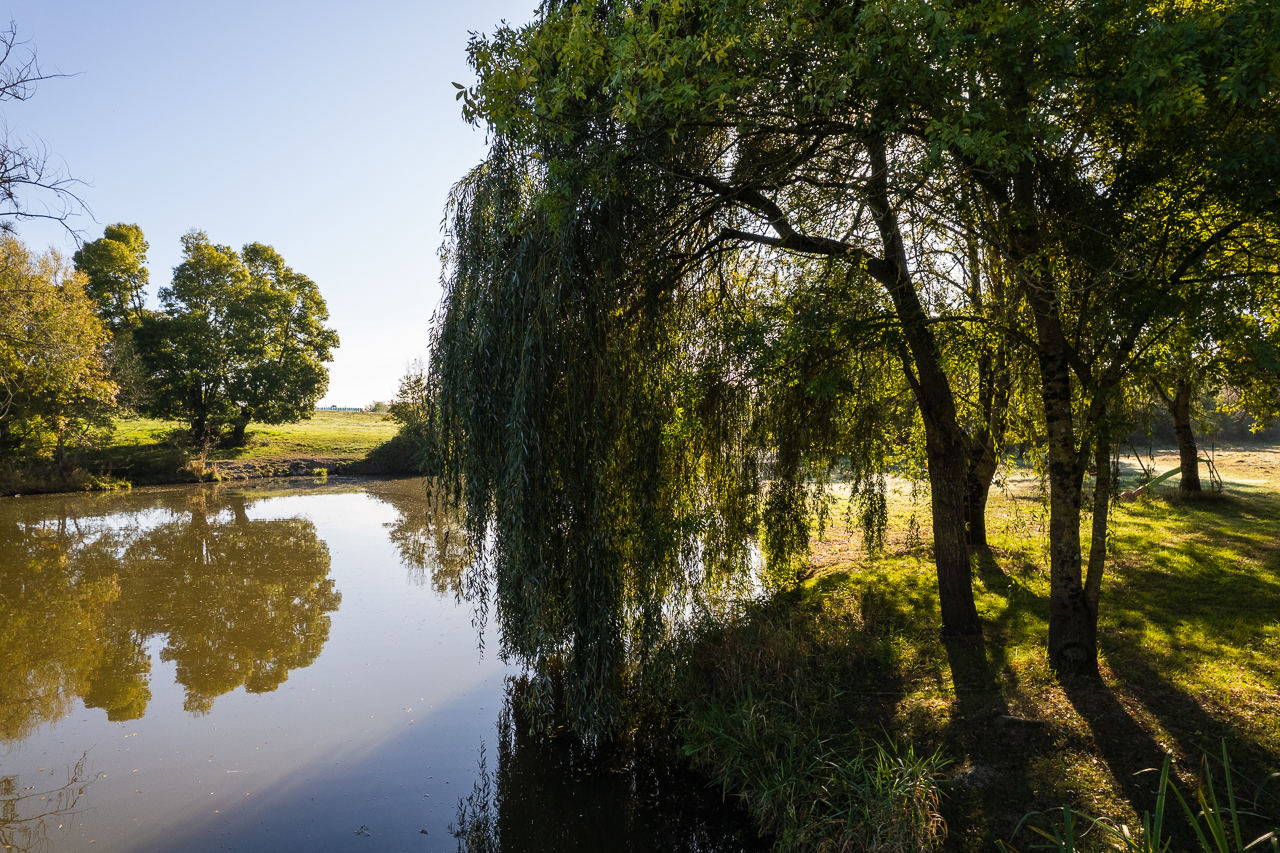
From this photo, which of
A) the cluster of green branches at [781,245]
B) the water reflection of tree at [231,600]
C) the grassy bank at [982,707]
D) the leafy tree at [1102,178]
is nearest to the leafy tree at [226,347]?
the water reflection of tree at [231,600]

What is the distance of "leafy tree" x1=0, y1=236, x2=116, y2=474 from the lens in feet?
71.3

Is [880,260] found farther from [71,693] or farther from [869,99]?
[71,693]

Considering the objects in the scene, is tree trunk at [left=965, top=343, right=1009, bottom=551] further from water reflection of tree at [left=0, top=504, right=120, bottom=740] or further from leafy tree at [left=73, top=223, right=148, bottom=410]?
leafy tree at [left=73, top=223, right=148, bottom=410]

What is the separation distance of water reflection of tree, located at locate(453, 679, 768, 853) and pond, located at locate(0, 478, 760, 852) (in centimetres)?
2

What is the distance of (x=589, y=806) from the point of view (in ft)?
19.8

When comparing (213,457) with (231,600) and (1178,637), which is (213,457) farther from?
(1178,637)

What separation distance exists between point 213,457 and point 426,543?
873 inches

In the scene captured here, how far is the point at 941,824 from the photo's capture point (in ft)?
16.0

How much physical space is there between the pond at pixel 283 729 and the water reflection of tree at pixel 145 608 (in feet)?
0.17

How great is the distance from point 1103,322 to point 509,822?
6885mm

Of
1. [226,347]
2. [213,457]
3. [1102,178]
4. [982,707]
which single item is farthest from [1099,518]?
[213,457]

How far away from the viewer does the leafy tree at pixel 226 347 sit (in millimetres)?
31547

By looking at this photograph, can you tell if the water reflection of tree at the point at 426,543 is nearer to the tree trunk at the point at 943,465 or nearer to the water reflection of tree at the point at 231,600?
the water reflection of tree at the point at 231,600

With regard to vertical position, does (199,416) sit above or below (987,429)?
above
